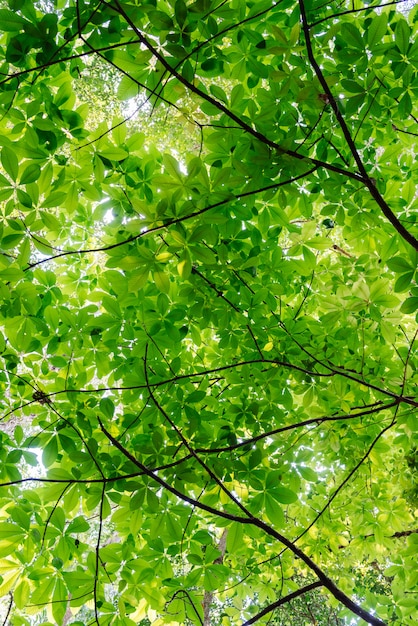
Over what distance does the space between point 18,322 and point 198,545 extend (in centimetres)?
112

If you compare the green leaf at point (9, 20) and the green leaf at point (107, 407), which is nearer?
the green leaf at point (9, 20)

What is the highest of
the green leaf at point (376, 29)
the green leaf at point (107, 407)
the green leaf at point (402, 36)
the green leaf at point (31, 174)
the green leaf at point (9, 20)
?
the green leaf at point (402, 36)

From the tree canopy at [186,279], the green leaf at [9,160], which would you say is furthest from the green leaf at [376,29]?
the green leaf at [9,160]

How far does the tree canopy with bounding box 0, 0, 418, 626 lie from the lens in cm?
115

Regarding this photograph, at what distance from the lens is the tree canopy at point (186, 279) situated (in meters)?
1.15

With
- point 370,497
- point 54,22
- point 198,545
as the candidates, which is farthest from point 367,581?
point 54,22

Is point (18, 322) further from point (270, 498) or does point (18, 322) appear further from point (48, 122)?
point (270, 498)

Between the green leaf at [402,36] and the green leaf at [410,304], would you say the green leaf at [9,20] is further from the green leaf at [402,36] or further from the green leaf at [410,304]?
the green leaf at [410,304]

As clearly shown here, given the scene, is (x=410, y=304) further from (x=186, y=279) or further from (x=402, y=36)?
(x=402, y=36)

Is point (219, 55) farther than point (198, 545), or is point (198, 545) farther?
point (198, 545)

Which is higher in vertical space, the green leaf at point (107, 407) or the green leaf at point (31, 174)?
the green leaf at point (31, 174)

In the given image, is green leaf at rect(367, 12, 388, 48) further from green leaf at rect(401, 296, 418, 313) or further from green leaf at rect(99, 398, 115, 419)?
green leaf at rect(99, 398, 115, 419)

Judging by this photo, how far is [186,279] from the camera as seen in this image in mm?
1247

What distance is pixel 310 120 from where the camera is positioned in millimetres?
1414
